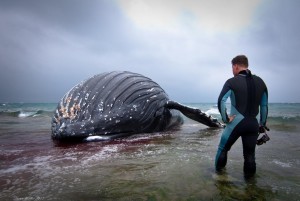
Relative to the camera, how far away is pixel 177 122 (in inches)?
402

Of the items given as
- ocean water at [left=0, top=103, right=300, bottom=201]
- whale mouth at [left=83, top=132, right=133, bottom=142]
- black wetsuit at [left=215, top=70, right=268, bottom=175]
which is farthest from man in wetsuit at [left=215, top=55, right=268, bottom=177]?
whale mouth at [left=83, top=132, right=133, bottom=142]

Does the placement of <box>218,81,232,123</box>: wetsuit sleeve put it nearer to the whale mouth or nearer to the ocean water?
the ocean water

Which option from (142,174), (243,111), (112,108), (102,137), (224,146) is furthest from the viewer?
(112,108)

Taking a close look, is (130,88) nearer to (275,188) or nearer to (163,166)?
(163,166)

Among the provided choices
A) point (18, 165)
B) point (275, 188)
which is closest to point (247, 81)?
point (275, 188)

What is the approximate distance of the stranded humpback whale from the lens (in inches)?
246

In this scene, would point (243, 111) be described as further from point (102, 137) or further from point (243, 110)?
point (102, 137)

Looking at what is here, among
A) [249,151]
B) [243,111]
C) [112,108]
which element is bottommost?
[249,151]

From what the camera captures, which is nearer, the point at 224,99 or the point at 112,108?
the point at 224,99

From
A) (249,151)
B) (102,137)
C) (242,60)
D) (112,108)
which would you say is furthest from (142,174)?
(112,108)

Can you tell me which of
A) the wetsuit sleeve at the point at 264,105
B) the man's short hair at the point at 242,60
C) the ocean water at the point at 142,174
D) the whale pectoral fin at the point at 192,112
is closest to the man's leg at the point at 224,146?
the ocean water at the point at 142,174

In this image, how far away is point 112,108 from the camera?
6.66m

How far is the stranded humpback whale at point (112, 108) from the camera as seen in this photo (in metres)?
6.25

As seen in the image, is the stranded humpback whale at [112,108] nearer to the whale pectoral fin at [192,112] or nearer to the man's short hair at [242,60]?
the whale pectoral fin at [192,112]
